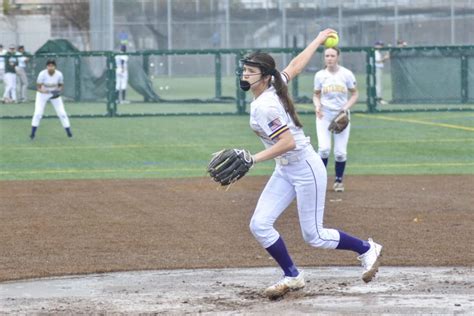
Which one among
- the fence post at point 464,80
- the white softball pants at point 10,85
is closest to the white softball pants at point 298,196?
the fence post at point 464,80

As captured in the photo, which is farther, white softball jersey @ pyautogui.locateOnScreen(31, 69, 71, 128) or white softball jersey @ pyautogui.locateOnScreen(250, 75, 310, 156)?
white softball jersey @ pyautogui.locateOnScreen(31, 69, 71, 128)

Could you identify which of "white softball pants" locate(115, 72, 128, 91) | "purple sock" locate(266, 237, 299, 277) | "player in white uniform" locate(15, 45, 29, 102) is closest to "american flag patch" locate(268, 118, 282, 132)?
"purple sock" locate(266, 237, 299, 277)

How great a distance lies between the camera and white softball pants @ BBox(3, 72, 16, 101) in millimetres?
33625

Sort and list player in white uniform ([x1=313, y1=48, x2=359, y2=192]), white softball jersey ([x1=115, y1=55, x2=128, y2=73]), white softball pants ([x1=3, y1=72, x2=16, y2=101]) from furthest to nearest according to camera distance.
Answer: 1. white softball pants ([x1=3, y1=72, x2=16, y2=101])
2. white softball jersey ([x1=115, y1=55, x2=128, y2=73])
3. player in white uniform ([x1=313, y1=48, x2=359, y2=192])

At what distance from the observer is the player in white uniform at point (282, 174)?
8297 millimetres

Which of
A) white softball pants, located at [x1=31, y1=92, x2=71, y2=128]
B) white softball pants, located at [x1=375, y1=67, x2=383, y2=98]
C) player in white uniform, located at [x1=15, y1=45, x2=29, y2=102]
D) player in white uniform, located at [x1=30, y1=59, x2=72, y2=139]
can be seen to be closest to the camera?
white softball pants, located at [x1=31, y1=92, x2=71, y2=128]

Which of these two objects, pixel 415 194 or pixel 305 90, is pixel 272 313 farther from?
pixel 305 90

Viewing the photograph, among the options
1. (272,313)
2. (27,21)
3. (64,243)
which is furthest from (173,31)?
(272,313)

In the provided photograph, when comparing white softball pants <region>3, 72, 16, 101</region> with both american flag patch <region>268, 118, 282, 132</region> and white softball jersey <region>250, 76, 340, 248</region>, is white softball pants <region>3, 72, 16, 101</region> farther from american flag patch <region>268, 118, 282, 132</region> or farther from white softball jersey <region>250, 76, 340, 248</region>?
american flag patch <region>268, 118, 282, 132</region>

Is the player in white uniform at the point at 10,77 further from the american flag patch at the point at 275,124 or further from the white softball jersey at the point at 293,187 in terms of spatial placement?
the american flag patch at the point at 275,124

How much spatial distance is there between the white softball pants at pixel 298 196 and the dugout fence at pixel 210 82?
72.8ft

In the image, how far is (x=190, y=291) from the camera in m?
8.74

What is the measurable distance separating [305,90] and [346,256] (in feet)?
81.8

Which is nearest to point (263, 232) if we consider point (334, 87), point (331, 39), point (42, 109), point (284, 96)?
point (284, 96)
